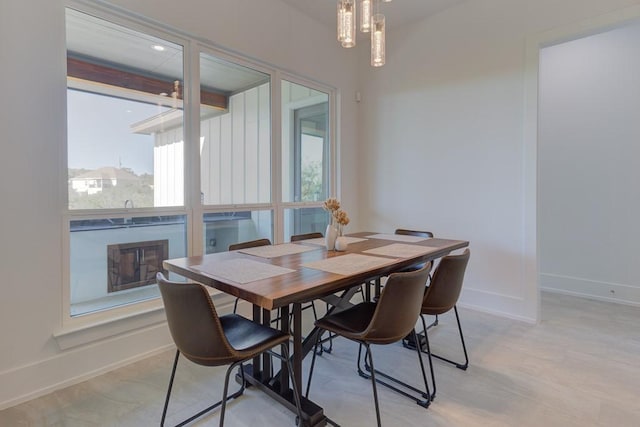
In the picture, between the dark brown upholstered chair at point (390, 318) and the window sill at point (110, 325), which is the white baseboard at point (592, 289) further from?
the window sill at point (110, 325)

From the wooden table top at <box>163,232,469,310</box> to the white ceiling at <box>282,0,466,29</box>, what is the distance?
2.63 m

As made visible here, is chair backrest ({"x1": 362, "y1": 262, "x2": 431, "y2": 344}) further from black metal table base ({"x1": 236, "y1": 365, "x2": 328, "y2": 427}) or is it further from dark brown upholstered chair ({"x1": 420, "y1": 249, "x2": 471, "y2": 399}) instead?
black metal table base ({"x1": 236, "y1": 365, "x2": 328, "y2": 427})

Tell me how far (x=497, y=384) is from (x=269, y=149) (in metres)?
2.77

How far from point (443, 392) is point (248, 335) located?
4.02ft

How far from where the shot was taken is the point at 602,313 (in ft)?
10.6

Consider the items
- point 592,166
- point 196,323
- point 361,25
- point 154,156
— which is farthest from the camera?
point 592,166

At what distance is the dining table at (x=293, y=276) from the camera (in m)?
1.44

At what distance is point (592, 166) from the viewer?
3.66m

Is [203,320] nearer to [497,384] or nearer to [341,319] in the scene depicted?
[341,319]

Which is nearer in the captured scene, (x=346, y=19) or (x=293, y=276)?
(x=293, y=276)

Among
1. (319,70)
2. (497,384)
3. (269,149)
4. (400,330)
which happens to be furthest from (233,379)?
(319,70)

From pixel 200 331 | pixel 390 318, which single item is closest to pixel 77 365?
pixel 200 331

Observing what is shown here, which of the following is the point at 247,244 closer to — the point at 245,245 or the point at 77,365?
the point at 245,245

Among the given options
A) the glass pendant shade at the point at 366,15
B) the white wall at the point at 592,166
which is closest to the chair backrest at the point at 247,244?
the glass pendant shade at the point at 366,15
